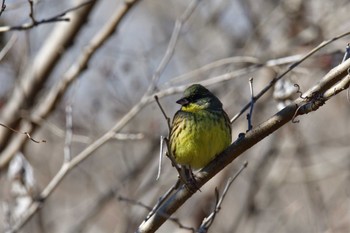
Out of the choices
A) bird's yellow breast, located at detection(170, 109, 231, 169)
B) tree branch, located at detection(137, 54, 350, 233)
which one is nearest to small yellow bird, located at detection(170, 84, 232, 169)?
bird's yellow breast, located at detection(170, 109, 231, 169)

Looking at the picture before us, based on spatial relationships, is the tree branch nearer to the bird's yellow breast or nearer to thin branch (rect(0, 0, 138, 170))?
the bird's yellow breast

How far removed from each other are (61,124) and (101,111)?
43cm

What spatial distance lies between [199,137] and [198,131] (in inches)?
1.9

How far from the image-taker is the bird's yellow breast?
14.4ft

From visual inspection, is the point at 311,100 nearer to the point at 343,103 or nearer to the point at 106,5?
the point at 343,103

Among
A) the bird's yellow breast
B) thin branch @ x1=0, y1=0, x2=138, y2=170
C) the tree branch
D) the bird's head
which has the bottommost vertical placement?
the tree branch

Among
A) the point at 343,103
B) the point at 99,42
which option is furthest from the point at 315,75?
the point at 99,42

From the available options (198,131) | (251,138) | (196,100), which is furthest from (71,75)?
(251,138)

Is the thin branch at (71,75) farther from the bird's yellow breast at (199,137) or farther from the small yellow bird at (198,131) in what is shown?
the bird's yellow breast at (199,137)

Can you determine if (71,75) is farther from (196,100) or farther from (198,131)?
(198,131)

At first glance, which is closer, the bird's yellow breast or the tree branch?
the tree branch

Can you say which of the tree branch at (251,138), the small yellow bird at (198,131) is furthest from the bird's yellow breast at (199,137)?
the tree branch at (251,138)

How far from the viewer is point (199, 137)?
4.58m

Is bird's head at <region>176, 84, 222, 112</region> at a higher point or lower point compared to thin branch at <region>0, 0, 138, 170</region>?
lower
